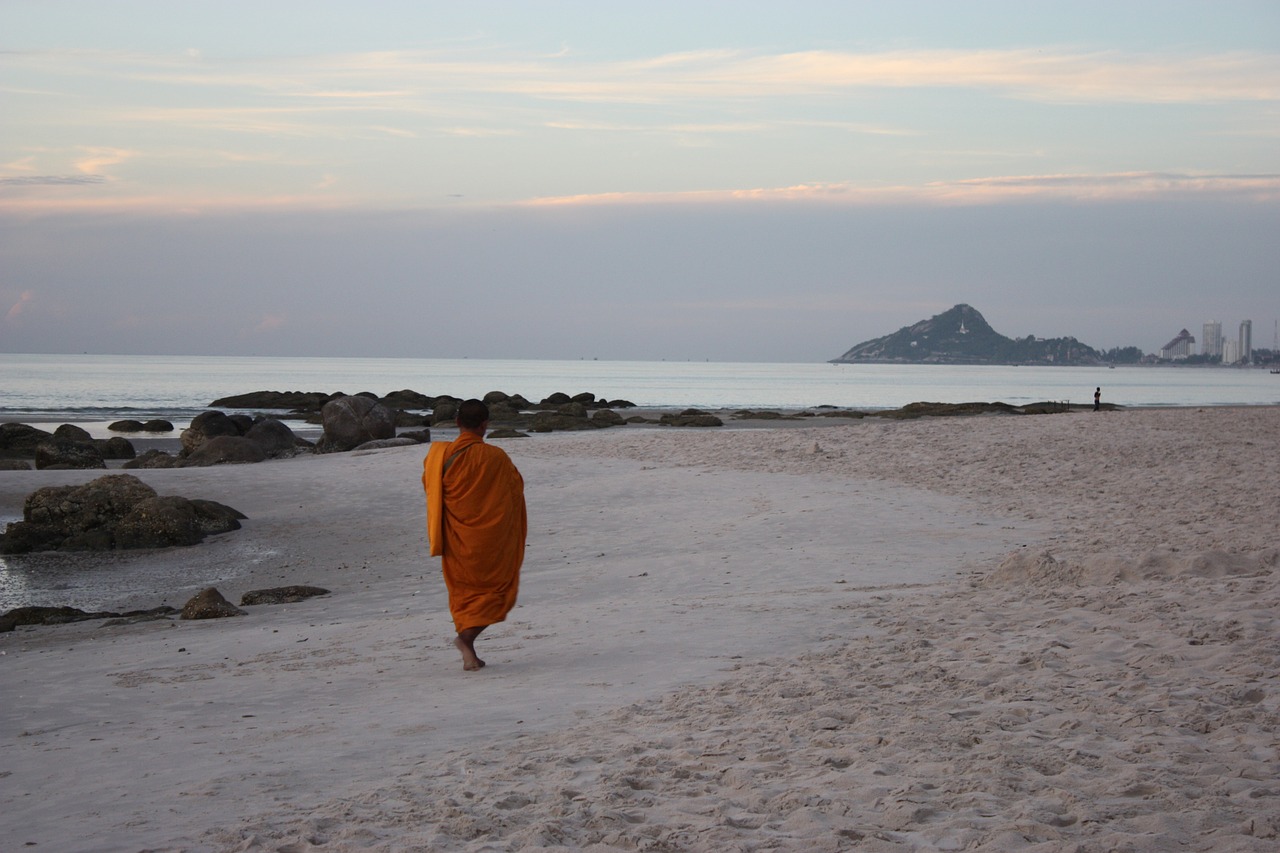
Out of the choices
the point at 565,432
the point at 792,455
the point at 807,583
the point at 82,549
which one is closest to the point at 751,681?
the point at 807,583

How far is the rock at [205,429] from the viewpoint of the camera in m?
26.8

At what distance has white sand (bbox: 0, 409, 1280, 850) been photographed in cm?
435

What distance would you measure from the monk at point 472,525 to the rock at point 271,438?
20064 millimetres

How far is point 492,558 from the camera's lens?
7406 mm

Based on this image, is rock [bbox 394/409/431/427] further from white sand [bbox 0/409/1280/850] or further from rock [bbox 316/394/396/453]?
white sand [bbox 0/409/1280/850]

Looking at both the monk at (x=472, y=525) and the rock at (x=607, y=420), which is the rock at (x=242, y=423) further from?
the monk at (x=472, y=525)

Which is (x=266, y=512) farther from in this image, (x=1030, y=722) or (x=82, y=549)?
(x=1030, y=722)

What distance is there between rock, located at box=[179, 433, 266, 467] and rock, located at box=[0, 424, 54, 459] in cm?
487

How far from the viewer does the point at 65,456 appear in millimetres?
22125

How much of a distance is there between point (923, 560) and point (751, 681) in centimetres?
549

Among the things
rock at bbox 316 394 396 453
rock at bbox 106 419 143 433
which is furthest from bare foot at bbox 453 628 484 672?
rock at bbox 106 419 143 433

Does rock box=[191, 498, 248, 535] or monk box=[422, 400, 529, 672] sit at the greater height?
monk box=[422, 400, 529, 672]

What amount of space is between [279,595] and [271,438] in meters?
16.2

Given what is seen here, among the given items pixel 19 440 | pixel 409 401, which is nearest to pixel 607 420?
pixel 19 440
